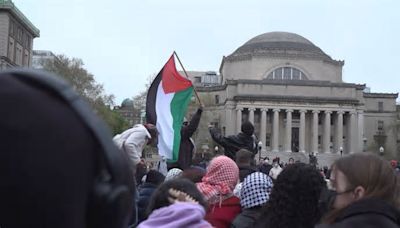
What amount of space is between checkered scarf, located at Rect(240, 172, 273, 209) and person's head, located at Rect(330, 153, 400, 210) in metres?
1.52

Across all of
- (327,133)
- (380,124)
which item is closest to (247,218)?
(327,133)

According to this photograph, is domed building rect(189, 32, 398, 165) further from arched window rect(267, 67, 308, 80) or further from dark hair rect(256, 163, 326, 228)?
dark hair rect(256, 163, 326, 228)

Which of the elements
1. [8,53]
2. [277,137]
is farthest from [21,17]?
[277,137]

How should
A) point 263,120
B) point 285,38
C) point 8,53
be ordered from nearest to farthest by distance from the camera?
point 8,53 → point 263,120 → point 285,38

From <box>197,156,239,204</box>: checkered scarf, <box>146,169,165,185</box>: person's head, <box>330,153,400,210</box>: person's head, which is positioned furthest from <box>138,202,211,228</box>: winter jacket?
<box>146,169,165,185</box>: person's head

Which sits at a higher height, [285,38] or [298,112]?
[285,38]

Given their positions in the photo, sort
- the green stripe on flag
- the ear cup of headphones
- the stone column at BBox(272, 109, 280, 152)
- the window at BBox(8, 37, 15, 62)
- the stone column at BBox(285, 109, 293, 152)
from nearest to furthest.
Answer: the ear cup of headphones
the green stripe on flag
the window at BBox(8, 37, 15, 62)
the stone column at BBox(285, 109, 293, 152)
the stone column at BBox(272, 109, 280, 152)

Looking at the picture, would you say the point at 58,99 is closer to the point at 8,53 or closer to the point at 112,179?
the point at 112,179

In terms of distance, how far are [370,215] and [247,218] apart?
1.83 meters

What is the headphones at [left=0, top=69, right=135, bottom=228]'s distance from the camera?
1.45 m

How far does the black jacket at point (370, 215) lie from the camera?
341 cm

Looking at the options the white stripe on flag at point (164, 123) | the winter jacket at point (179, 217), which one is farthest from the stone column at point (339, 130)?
the winter jacket at point (179, 217)

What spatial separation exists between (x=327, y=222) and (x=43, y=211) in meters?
2.61

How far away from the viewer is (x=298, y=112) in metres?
91.1
